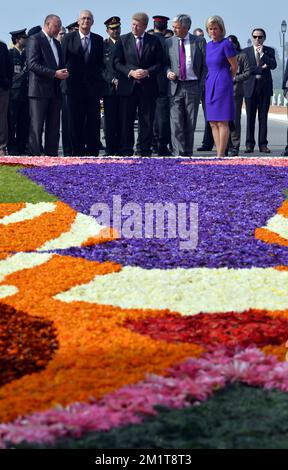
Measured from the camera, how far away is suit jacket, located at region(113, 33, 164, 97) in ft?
51.3

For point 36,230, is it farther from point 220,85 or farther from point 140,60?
point 140,60

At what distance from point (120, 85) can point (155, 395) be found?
12.2 metres

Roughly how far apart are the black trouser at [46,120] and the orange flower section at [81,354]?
370 inches

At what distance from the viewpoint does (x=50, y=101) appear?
51.0ft

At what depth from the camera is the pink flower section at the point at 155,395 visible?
3.72m

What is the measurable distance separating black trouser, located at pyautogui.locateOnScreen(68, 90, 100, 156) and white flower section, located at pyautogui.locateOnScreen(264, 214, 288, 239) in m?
7.11

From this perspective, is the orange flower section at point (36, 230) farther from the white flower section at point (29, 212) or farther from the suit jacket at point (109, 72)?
the suit jacket at point (109, 72)

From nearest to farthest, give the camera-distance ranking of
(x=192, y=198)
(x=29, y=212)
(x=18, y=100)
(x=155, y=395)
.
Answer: (x=155, y=395) → (x=29, y=212) → (x=192, y=198) → (x=18, y=100)

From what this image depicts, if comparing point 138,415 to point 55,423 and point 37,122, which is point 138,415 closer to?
point 55,423

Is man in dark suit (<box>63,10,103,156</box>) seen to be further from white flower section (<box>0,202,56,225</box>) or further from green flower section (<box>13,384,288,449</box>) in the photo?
green flower section (<box>13,384,288,449</box>)

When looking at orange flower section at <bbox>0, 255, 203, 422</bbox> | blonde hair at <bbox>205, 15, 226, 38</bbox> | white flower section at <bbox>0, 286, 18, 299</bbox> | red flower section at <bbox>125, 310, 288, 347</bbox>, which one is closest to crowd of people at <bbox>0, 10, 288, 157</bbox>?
blonde hair at <bbox>205, 15, 226, 38</bbox>

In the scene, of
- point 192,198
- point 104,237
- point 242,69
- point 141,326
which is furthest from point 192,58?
point 141,326

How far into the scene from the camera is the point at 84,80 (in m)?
15.8

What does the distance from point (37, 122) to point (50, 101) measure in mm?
374
